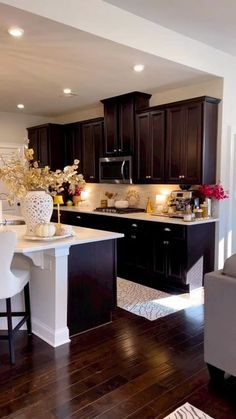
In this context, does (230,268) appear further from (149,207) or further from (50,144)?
(50,144)

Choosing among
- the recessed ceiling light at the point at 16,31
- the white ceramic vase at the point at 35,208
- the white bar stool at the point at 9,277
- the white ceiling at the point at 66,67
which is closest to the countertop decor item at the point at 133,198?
the white ceiling at the point at 66,67

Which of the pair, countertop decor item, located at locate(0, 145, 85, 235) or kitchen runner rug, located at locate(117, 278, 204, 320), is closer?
countertop decor item, located at locate(0, 145, 85, 235)

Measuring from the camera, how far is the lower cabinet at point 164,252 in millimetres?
4219

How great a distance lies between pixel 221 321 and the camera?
228 centimetres

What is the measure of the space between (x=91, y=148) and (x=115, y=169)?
88 centimetres

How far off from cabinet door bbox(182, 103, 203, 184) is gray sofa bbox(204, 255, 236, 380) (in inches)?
89.1

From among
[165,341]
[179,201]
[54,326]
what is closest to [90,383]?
[54,326]

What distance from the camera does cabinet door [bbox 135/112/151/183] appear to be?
506 centimetres

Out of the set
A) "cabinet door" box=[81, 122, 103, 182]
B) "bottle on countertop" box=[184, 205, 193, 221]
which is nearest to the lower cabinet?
"bottle on countertop" box=[184, 205, 193, 221]

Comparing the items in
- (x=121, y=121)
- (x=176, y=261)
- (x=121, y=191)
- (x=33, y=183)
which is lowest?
(x=176, y=261)

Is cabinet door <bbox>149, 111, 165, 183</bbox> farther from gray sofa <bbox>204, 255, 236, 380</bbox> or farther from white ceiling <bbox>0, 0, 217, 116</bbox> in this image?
gray sofa <bbox>204, 255, 236, 380</bbox>

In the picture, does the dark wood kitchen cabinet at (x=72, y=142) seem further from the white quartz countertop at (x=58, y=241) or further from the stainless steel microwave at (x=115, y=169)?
the white quartz countertop at (x=58, y=241)

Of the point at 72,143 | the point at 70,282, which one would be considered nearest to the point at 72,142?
the point at 72,143

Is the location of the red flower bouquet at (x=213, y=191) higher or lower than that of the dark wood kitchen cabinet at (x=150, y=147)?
lower
